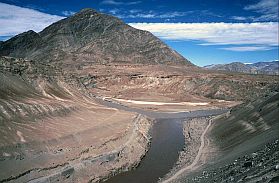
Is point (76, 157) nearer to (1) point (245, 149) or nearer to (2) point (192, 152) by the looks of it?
(2) point (192, 152)

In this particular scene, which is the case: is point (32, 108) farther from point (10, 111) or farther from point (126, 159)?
point (126, 159)

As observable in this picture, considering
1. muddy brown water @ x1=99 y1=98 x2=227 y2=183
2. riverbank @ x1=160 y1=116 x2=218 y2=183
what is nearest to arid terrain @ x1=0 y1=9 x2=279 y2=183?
riverbank @ x1=160 y1=116 x2=218 y2=183

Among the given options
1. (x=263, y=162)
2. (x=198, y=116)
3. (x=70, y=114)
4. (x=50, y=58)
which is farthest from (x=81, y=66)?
(x=263, y=162)

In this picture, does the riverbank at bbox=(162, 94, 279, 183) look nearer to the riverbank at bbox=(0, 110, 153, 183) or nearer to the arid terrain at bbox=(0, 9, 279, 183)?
the arid terrain at bbox=(0, 9, 279, 183)

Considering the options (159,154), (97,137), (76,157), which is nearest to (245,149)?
(159,154)

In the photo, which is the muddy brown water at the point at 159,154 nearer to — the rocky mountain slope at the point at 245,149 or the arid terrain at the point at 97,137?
the arid terrain at the point at 97,137

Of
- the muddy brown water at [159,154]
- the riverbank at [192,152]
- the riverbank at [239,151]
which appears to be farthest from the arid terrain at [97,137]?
the muddy brown water at [159,154]

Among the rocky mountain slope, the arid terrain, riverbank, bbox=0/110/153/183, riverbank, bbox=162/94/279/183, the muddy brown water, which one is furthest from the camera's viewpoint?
the muddy brown water

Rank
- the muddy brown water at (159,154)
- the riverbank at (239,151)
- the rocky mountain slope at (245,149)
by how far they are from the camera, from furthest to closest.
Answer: the muddy brown water at (159,154), the riverbank at (239,151), the rocky mountain slope at (245,149)
